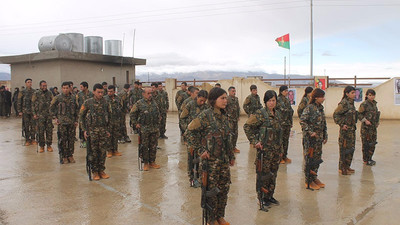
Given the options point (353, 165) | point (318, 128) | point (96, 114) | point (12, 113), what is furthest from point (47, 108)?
point (12, 113)

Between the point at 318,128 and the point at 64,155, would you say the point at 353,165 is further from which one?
the point at 64,155

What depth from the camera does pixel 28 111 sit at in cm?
1019

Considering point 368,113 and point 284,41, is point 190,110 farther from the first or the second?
point 284,41

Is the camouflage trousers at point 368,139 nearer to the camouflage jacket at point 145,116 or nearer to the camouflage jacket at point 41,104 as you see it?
the camouflage jacket at point 145,116

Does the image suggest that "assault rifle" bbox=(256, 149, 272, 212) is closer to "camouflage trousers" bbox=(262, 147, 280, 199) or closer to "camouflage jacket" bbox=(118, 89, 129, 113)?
"camouflage trousers" bbox=(262, 147, 280, 199)

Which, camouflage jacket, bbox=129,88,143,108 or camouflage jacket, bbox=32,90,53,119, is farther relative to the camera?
camouflage jacket, bbox=129,88,143,108

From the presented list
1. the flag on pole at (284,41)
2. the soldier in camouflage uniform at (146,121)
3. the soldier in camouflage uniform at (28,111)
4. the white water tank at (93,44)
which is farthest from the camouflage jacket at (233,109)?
the white water tank at (93,44)

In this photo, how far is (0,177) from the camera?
22.1 feet

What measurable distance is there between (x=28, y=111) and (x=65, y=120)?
3.35 metres

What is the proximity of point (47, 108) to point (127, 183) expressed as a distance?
4305 mm

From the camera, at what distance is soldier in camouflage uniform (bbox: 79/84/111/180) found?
6348 mm

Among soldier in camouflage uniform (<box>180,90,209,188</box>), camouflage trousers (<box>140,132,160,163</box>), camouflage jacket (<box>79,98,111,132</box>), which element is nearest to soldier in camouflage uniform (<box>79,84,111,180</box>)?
camouflage jacket (<box>79,98,111,132</box>)

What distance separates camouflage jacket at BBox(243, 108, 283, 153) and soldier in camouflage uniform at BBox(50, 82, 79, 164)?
4880 mm

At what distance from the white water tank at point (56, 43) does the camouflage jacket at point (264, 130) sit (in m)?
16.3
